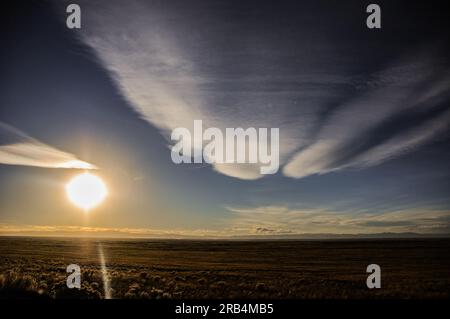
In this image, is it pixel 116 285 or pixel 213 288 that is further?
pixel 213 288

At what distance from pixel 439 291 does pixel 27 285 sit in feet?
21.6
